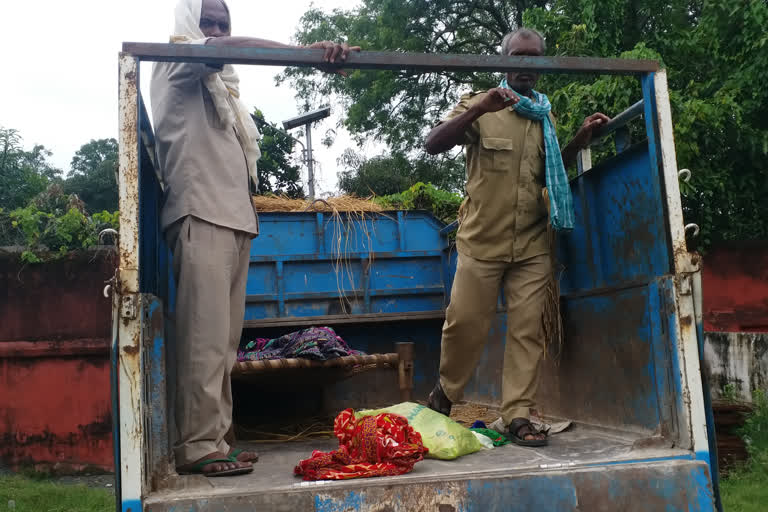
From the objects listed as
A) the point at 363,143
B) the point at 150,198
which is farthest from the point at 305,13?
the point at 150,198

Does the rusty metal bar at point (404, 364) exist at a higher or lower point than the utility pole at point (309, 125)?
lower

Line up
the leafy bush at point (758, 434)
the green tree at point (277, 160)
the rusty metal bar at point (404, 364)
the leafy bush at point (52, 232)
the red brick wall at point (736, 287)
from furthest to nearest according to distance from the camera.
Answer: the green tree at point (277, 160) < the red brick wall at point (736, 287) < the leafy bush at point (52, 232) < the leafy bush at point (758, 434) < the rusty metal bar at point (404, 364)

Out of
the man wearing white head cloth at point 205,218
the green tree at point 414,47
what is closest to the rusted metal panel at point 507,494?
the man wearing white head cloth at point 205,218

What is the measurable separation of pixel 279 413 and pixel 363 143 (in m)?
14.4

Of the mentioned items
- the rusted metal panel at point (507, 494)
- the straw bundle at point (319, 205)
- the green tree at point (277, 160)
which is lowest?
the rusted metal panel at point (507, 494)

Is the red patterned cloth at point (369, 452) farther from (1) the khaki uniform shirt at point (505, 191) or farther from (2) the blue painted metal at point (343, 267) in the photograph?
(2) the blue painted metal at point (343, 267)

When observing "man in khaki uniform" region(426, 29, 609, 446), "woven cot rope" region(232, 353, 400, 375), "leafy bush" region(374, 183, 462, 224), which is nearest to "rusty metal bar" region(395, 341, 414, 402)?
"woven cot rope" region(232, 353, 400, 375)

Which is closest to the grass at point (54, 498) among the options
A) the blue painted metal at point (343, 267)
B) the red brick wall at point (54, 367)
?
the red brick wall at point (54, 367)

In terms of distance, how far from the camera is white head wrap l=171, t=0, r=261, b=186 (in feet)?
7.60

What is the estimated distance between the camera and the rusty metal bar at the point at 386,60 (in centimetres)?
201

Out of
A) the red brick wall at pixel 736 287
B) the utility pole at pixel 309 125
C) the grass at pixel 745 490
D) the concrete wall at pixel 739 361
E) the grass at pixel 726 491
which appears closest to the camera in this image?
the grass at pixel 745 490

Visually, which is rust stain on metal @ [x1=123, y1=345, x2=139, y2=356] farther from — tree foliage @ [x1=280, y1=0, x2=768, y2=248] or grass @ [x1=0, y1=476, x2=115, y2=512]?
tree foliage @ [x1=280, y1=0, x2=768, y2=248]

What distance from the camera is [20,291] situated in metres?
5.46

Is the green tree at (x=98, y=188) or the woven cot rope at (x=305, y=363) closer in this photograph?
the woven cot rope at (x=305, y=363)
